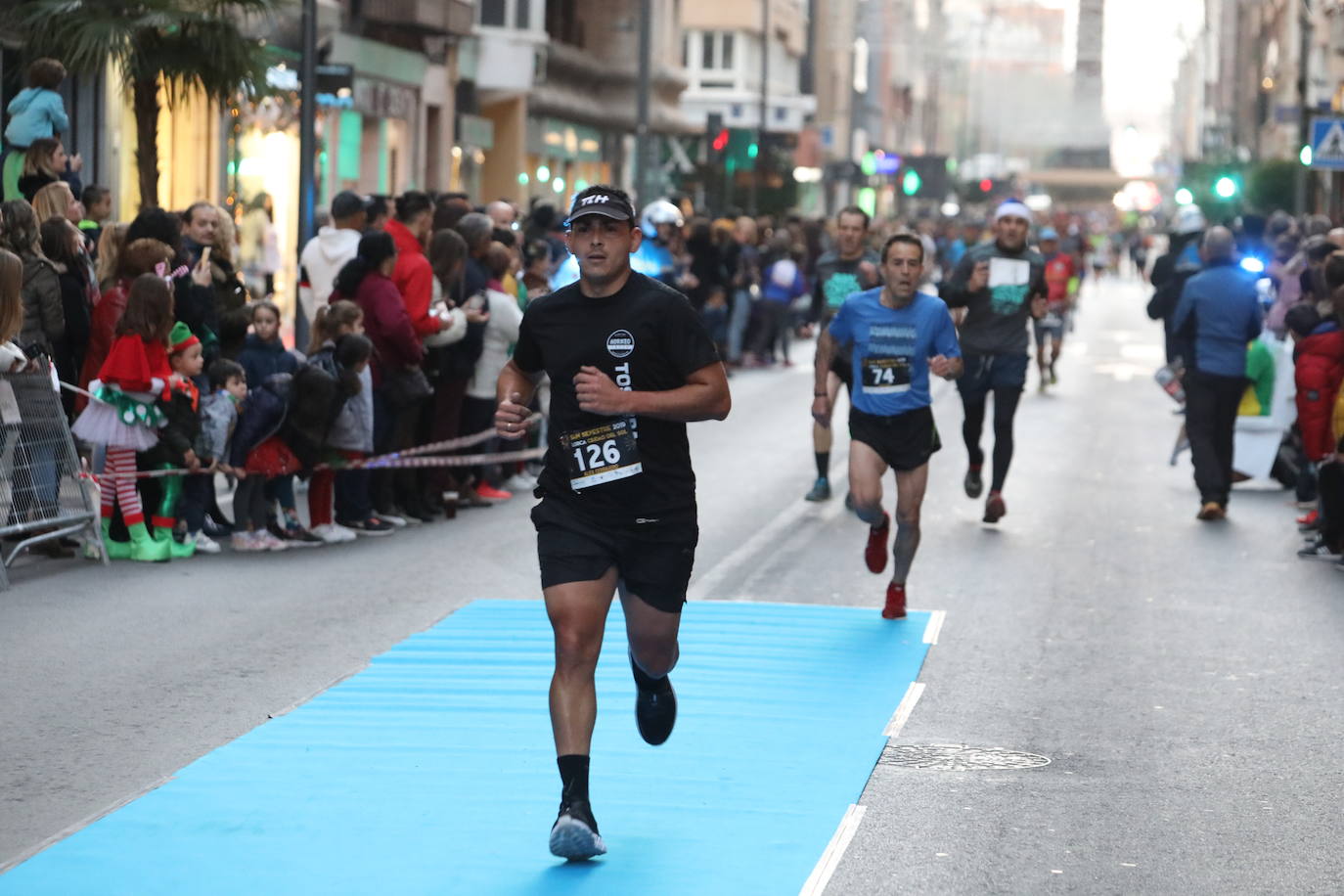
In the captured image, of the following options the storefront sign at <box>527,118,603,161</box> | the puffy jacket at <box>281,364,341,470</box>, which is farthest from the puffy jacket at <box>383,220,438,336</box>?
the storefront sign at <box>527,118,603,161</box>

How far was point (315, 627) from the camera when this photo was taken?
1121cm

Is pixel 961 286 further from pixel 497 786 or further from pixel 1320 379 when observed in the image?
pixel 497 786

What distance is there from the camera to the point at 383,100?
3662 cm

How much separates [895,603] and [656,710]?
13.7 ft

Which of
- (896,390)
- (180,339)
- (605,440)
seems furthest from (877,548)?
(605,440)

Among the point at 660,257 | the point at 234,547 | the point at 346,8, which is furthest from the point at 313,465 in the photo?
the point at 346,8

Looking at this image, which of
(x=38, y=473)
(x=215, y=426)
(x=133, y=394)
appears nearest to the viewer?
(x=38, y=473)

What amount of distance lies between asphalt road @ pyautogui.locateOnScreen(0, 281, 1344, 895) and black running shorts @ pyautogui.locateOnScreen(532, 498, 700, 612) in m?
0.94

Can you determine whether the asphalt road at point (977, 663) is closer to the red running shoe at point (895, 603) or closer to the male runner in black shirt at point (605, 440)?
the red running shoe at point (895, 603)

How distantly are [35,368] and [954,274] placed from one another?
6.03 metres

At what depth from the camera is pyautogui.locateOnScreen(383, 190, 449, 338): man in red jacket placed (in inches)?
600

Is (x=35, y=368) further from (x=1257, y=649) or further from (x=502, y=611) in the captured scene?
(x=1257, y=649)

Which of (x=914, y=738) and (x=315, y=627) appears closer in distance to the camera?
(x=914, y=738)

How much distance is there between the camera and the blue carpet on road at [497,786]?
6883 mm
